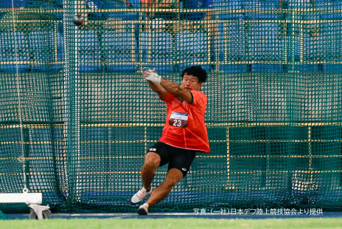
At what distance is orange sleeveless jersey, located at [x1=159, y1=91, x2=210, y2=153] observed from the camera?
5188 millimetres

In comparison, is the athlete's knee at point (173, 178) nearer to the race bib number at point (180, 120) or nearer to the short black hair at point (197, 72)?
the race bib number at point (180, 120)

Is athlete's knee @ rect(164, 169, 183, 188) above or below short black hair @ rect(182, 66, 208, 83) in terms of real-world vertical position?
below

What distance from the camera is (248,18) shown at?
6242 millimetres

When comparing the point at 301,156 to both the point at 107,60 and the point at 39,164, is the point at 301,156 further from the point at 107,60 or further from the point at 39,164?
the point at 39,164

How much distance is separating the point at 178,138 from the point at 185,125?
0.51 ft

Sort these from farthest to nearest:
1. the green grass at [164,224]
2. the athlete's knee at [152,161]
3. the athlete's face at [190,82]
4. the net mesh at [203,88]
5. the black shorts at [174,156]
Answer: the net mesh at [203,88] → the athlete's face at [190,82] → the black shorts at [174,156] → the athlete's knee at [152,161] → the green grass at [164,224]

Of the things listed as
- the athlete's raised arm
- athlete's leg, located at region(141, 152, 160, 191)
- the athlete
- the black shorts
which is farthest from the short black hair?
athlete's leg, located at region(141, 152, 160, 191)

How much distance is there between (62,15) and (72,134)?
1.47 m

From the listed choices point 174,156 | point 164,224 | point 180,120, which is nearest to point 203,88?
point 180,120

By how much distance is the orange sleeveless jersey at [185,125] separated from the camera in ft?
17.0

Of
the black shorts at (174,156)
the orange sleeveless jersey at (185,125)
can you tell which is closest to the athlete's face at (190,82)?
the orange sleeveless jersey at (185,125)

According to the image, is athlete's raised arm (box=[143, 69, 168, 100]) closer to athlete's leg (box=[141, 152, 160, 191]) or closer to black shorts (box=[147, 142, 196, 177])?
black shorts (box=[147, 142, 196, 177])

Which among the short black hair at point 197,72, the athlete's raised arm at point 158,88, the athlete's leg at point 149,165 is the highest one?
the short black hair at point 197,72

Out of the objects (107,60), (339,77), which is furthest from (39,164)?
(339,77)
